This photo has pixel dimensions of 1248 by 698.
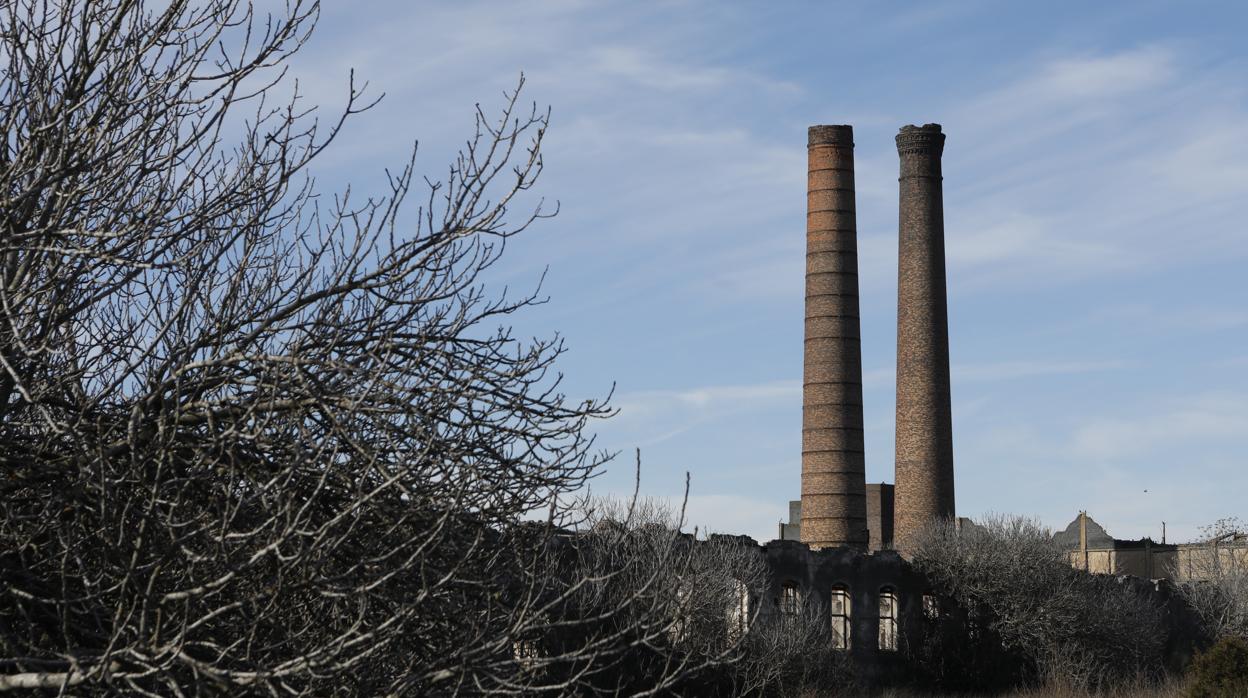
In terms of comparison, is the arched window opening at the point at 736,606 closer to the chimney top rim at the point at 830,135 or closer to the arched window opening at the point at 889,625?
the arched window opening at the point at 889,625

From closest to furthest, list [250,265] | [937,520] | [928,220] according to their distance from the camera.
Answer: [250,265] < [937,520] < [928,220]

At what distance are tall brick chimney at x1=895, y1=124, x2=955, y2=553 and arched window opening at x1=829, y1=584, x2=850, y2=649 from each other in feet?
18.0

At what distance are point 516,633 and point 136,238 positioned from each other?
2595mm

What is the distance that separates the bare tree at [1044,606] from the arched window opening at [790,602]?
11.6 ft

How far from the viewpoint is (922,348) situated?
3588cm

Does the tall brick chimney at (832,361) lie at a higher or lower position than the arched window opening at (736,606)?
higher

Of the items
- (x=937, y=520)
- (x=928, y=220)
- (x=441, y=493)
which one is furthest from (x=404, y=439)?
(x=928, y=220)

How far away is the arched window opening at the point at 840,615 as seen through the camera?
2908cm

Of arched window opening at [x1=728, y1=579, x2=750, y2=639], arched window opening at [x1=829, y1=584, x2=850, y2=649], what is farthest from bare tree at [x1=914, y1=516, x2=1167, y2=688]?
arched window opening at [x1=728, y1=579, x2=750, y2=639]

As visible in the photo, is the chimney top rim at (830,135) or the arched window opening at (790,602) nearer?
the arched window opening at (790,602)

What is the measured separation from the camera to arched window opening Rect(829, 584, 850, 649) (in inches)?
1145

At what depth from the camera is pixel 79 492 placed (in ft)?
20.3

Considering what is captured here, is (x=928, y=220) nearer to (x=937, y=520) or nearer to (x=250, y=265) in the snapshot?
(x=937, y=520)

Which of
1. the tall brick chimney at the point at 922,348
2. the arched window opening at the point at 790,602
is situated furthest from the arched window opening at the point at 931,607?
the tall brick chimney at the point at 922,348
